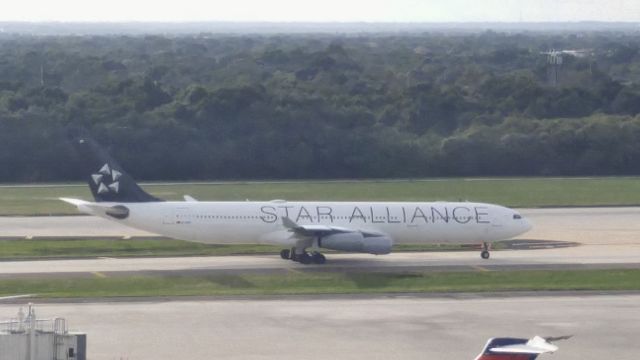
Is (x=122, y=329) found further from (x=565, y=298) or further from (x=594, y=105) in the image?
(x=594, y=105)

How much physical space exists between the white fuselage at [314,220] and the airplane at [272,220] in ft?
0.15

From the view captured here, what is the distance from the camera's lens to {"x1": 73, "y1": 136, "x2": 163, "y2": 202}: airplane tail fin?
5872cm

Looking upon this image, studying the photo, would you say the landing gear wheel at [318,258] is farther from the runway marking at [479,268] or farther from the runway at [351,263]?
the runway marking at [479,268]

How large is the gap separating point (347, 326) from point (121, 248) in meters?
23.5

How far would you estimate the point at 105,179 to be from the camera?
58.8 m

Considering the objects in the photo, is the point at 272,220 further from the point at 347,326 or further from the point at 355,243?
the point at 347,326

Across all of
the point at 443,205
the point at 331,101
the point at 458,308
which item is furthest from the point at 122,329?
the point at 331,101

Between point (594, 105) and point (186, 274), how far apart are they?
97031 millimetres

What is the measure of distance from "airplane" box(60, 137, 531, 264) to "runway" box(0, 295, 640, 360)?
9.90m

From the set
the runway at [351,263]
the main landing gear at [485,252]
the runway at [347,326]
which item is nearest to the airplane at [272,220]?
the main landing gear at [485,252]

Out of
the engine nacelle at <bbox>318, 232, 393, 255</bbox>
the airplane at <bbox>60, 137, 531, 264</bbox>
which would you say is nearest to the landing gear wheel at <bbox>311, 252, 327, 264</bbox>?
the airplane at <bbox>60, 137, 531, 264</bbox>

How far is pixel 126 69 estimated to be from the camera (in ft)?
638

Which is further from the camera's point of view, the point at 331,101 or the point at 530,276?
the point at 331,101

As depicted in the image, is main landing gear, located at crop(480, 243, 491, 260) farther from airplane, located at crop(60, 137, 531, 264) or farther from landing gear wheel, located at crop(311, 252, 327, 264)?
landing gear wheel, located at crop(311, 252, 327, 264)
